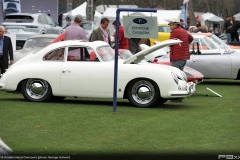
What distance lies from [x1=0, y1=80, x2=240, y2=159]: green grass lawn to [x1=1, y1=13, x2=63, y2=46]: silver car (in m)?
13.3

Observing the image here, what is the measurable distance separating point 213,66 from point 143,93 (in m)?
6.51

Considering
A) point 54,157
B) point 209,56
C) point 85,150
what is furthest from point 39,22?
point 54,157

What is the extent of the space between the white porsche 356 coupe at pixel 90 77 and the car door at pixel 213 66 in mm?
5636

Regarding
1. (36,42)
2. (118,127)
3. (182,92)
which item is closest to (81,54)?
(182,92)

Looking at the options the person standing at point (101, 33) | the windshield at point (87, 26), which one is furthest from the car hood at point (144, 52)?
the windshield at point (87, 26)

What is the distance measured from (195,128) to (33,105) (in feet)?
12.9

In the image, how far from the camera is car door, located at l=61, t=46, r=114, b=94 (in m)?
12.6

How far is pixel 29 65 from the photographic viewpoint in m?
13.2

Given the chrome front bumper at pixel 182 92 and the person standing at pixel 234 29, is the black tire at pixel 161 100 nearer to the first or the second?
the chrome front bumper at pixel 182 92

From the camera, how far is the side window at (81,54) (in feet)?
42.7

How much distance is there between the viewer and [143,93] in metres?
12.5

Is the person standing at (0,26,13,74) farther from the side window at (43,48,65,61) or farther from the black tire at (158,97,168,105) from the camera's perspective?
the black tire at (158,97,168,105)

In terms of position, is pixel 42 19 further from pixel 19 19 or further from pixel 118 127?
pixel 118 127

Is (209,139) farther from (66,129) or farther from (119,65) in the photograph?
(119,65)
